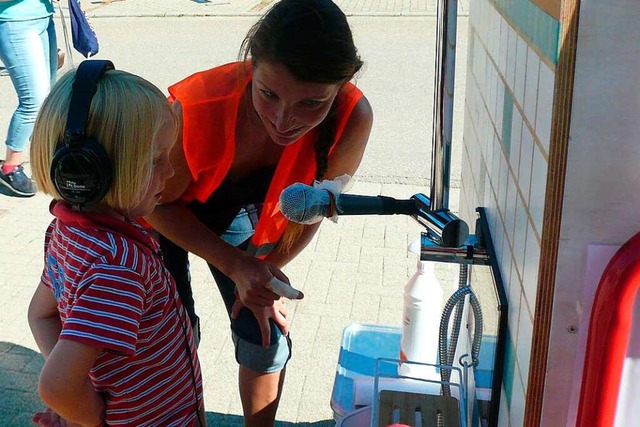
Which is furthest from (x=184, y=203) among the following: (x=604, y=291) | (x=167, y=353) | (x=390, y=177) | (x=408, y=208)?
(x=390, y=177)

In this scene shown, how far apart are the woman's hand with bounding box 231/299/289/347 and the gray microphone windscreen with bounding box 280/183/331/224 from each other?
65cm

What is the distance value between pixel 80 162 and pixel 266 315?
2.55ft

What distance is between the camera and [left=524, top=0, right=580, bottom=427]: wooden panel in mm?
693

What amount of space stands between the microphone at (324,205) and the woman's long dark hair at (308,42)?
0.36 metres

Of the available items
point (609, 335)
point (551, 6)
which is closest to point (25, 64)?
point (551, 6)

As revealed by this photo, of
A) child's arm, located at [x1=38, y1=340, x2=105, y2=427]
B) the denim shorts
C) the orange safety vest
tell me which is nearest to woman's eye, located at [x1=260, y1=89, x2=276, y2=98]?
A: the orange safety vest

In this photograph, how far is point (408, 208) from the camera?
3.87ft

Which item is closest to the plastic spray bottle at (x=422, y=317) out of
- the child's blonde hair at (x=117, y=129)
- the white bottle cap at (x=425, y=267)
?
the white bottle cap at (x=425, y=267)

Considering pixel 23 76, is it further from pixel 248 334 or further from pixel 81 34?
pixel 248 334

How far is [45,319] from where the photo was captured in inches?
55.0

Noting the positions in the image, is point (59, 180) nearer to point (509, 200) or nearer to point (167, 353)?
point (167, 353)

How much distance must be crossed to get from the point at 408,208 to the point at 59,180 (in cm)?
55

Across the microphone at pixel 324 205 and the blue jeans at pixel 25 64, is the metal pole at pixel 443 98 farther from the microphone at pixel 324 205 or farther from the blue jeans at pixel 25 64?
the blue jeans at pixel 25 64

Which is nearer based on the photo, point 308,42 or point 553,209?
point 553,209
